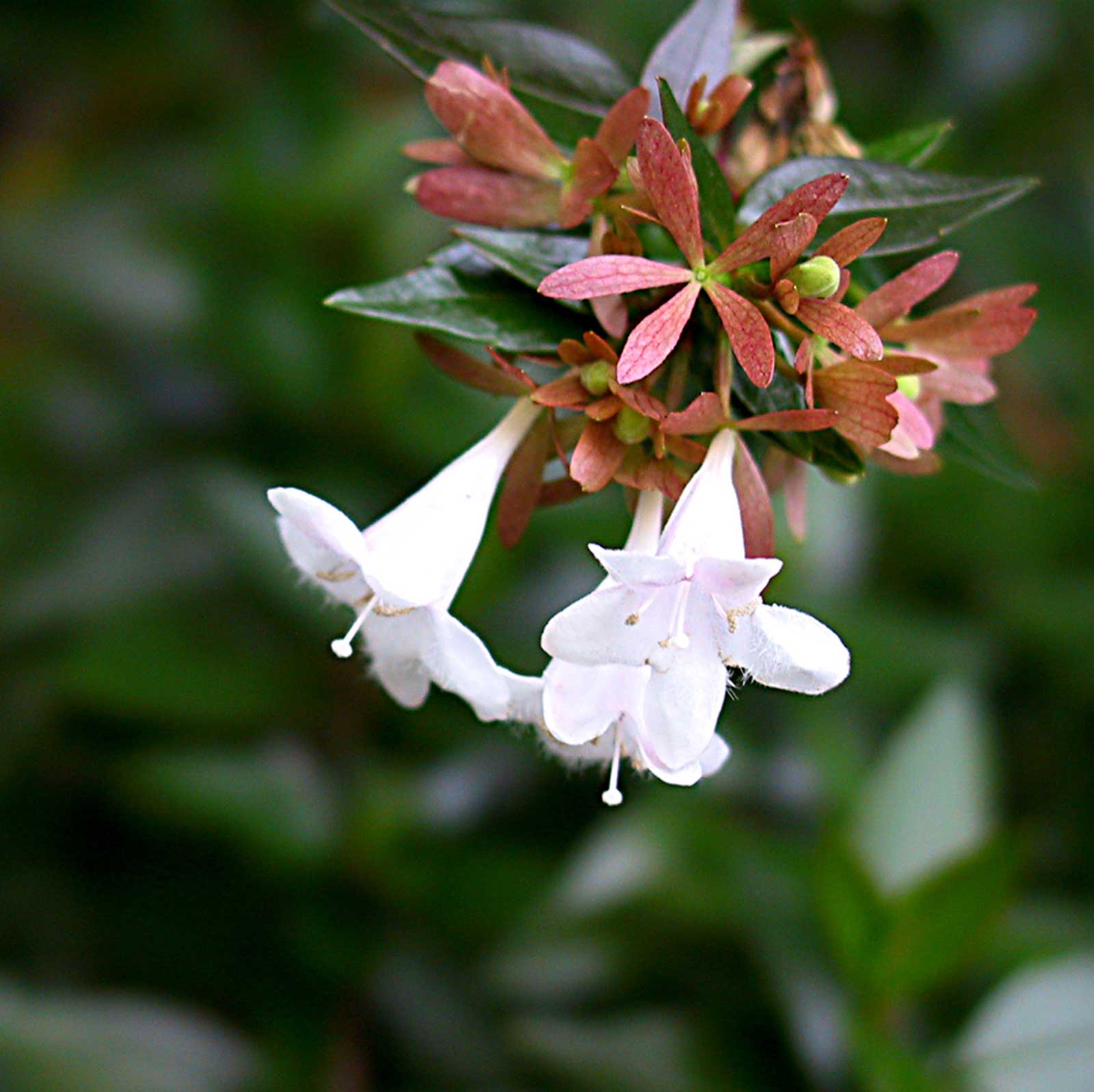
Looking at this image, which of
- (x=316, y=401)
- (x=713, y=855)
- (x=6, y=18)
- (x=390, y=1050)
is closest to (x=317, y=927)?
(x=390, y=1050)

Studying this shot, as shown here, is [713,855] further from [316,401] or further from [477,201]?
[477,201]

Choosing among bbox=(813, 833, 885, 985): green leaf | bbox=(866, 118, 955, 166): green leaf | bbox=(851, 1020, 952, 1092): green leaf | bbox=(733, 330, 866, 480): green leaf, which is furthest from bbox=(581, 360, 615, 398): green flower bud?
bbox=(851, 1020, 952, 1092): green leaf

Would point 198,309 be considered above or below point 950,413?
above

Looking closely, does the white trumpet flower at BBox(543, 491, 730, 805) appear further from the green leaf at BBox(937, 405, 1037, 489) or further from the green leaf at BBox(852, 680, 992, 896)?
the green leaf at BBox(852, 680, 992, 896)

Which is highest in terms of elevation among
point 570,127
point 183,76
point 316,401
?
point 183,76

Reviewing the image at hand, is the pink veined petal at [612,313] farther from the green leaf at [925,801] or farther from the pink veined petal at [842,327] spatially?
the green leaf at [925,801]

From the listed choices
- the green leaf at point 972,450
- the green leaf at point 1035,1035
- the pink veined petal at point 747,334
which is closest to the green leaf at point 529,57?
the pink veined petal at point 747,334
